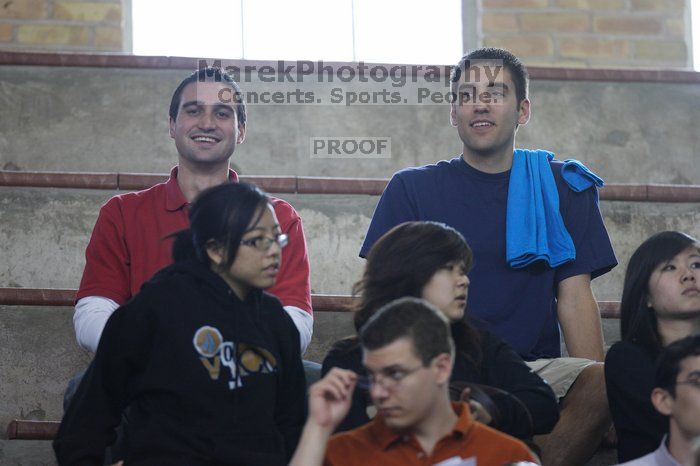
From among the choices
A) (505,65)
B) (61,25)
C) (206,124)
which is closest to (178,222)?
(206,124)

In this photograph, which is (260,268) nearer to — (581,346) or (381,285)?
(381,285)

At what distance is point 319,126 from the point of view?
4590mm

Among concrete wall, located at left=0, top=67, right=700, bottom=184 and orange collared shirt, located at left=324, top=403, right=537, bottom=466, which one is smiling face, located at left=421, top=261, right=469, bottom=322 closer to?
orange collared shirt, located at left=324, top=403, right=537, bottom=466

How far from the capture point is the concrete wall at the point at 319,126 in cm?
442

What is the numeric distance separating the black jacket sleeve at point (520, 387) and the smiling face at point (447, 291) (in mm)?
130

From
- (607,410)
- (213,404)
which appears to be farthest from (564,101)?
(213,404)

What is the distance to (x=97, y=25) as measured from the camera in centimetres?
500

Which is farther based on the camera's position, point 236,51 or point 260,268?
point 236,51

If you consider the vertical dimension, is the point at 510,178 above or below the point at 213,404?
above

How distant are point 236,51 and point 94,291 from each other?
6.86ft

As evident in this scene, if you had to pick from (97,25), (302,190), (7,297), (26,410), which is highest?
(97,25)

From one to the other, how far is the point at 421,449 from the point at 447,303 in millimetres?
490

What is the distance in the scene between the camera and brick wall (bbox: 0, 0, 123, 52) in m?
4.90

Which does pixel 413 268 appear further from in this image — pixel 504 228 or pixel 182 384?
pixel 504 228
